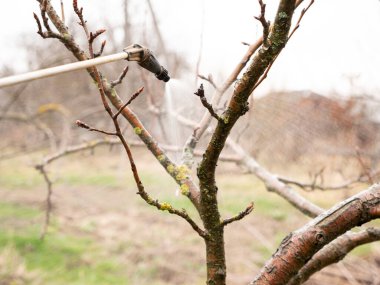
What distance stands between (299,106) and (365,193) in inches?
238

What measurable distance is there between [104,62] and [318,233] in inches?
25.3

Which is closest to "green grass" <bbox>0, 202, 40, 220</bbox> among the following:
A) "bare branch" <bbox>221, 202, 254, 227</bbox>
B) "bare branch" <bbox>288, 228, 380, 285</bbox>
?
"bare branch" <bbox>288, 228, 380, 285</bbox>

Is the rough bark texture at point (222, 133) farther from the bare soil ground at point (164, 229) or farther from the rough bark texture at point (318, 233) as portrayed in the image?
the bare soil ground at point (164, 229)


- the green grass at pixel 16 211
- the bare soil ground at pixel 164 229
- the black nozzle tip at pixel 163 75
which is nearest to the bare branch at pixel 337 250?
the black nozzle tip at pixel 163 75

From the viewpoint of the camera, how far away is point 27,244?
5.68 m

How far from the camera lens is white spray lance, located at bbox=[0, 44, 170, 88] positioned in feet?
2.16

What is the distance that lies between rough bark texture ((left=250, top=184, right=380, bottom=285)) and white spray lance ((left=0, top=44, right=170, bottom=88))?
57 cm

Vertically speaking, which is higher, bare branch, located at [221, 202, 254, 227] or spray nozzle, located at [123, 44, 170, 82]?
spray nozzle, located at [123, 44, 170, 82]

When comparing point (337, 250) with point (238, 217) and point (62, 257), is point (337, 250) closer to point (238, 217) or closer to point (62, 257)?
point (238, 217)

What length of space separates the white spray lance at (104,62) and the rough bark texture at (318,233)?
0.57 metres

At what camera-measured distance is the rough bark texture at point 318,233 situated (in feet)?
3.16

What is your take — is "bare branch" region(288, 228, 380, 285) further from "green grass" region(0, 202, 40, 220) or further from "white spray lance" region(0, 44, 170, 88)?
"green grass" region(0, 202, 40, 220)

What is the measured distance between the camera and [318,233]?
3.17ft

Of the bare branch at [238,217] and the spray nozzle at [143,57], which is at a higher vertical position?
the spray nozzle at [143,57]
